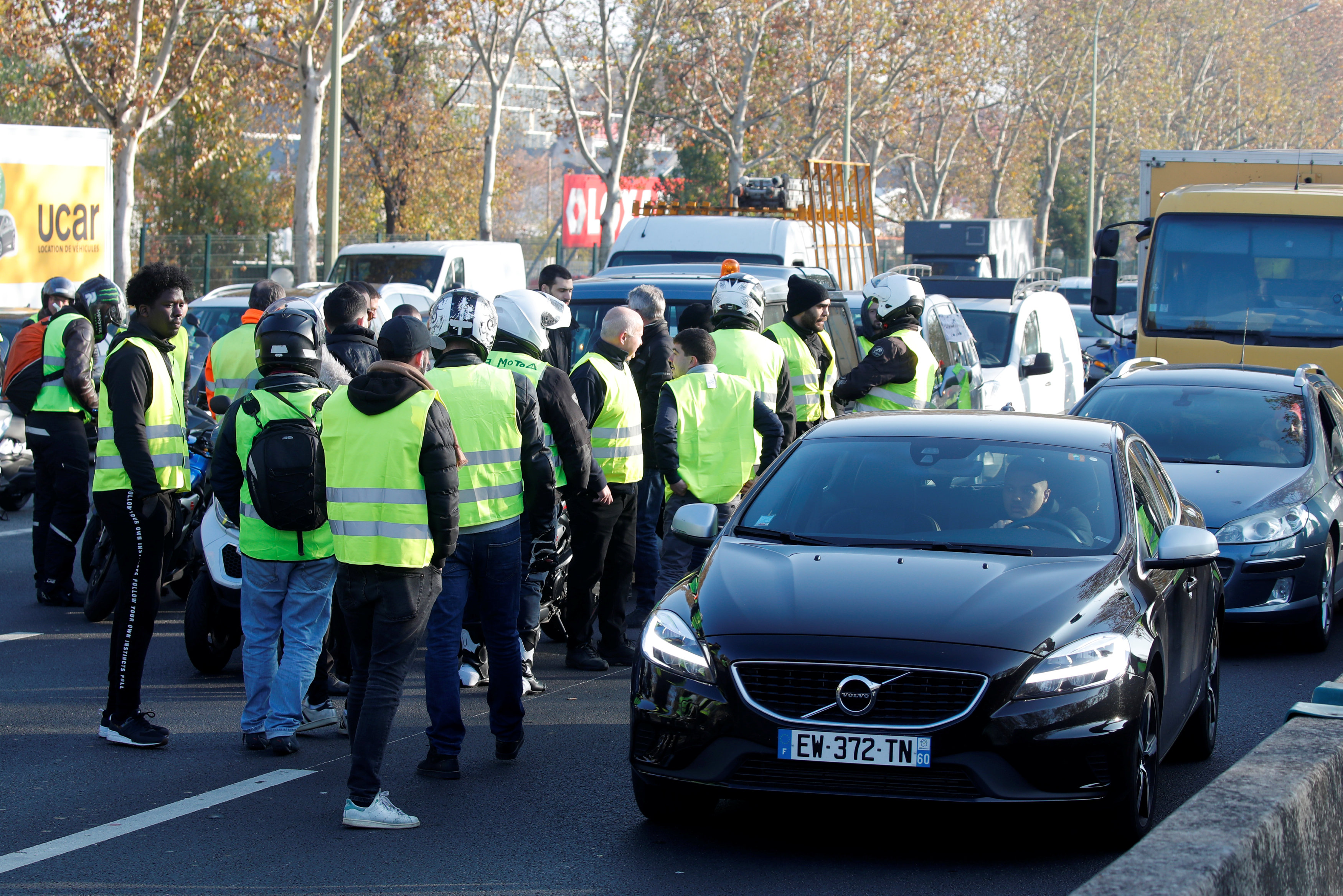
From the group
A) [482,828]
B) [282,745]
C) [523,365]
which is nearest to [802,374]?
[523,365]

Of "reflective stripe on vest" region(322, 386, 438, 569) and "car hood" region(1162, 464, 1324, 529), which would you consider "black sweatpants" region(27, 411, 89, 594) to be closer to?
"reflective stripe on vest" region(322, 386, 438, 569)

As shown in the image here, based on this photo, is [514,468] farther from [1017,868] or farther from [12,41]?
[12,41]

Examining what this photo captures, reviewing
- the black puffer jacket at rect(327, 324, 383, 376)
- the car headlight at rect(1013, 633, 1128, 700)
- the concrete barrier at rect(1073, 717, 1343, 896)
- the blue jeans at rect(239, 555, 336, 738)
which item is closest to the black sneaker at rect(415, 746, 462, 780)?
the blue jeans at rect(239, 555, 336, 738)

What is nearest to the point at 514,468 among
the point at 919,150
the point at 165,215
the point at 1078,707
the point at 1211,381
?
the point at 1078,707

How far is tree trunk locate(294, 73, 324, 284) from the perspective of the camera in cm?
2622

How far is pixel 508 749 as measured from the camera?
21.1 ft

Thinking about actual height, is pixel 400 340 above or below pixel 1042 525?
above

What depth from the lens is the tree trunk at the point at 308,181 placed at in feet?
86.0

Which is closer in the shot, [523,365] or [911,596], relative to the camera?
[911,596]

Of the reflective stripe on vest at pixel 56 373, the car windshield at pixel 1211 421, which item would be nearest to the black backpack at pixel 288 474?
the reflective stripe on vest at pixel 56 373

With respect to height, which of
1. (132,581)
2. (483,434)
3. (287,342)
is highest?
(287,342)

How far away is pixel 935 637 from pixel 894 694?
0.23 meters

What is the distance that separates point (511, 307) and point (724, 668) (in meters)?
2.66

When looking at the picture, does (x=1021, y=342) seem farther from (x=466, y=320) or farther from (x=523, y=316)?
(x=466, y=320)
